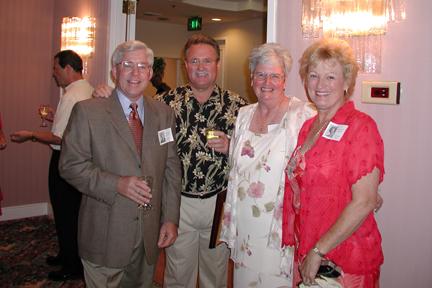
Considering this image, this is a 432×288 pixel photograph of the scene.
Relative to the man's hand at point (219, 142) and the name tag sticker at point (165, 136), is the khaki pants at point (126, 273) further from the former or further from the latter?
the man's hand at point (219, 142)

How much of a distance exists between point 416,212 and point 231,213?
2.86 ft

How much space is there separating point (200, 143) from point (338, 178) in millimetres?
995

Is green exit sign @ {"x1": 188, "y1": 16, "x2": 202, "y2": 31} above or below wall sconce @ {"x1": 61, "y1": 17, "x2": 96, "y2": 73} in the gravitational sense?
above

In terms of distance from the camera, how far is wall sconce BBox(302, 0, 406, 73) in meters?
2.05

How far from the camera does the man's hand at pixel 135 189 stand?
184 centimetres

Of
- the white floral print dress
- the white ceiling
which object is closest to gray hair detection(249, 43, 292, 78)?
the white floral print dress

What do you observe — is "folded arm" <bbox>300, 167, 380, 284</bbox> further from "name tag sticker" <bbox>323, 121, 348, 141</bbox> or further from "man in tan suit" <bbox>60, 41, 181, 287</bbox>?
"man in tan suit" <bbox>60, 41, 181, 287</bbox>

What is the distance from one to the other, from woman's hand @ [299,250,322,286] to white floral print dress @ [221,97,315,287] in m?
0.28

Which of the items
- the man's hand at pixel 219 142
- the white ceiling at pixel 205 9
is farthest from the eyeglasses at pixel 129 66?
the white ceiling at pixel 205 9

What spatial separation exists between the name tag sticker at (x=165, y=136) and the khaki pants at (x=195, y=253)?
1.45 ft

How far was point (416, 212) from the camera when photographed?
1990 millimetres

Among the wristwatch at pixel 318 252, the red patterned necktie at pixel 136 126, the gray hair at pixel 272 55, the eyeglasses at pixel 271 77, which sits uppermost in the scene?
the gray hair at pixel 272 55

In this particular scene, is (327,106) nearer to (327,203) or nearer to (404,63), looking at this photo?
(327,203)

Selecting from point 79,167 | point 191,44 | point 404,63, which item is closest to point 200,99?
point 191,44
